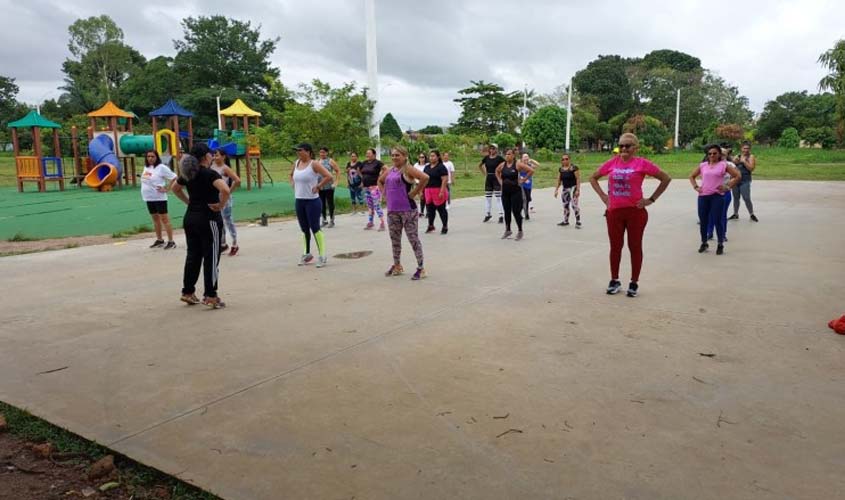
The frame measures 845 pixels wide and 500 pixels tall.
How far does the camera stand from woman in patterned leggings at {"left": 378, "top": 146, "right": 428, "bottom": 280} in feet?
24.7

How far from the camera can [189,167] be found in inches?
233

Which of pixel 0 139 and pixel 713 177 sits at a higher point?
pixel 0 139

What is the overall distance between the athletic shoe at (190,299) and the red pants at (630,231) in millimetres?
4537

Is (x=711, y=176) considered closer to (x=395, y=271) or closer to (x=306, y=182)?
(x=395, y=271)

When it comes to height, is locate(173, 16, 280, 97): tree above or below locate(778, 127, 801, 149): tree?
above

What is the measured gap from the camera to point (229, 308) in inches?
243

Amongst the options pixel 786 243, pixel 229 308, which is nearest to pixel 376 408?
pixel 229 308

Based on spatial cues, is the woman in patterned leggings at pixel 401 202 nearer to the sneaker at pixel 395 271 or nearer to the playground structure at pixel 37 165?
the sneaker at pixel 395 271

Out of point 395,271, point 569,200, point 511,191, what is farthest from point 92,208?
point 569,200

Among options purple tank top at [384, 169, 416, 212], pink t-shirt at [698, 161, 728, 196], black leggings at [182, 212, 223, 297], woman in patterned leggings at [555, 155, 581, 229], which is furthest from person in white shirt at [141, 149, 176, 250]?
pink t-shirt at [698, 161, 728, 196]

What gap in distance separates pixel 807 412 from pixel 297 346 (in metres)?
3.61

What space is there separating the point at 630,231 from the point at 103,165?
74.1 feet

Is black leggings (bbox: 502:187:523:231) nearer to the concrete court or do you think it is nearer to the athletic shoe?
the concrete court

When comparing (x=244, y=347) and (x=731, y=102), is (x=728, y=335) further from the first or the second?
(x=731, y=102)
